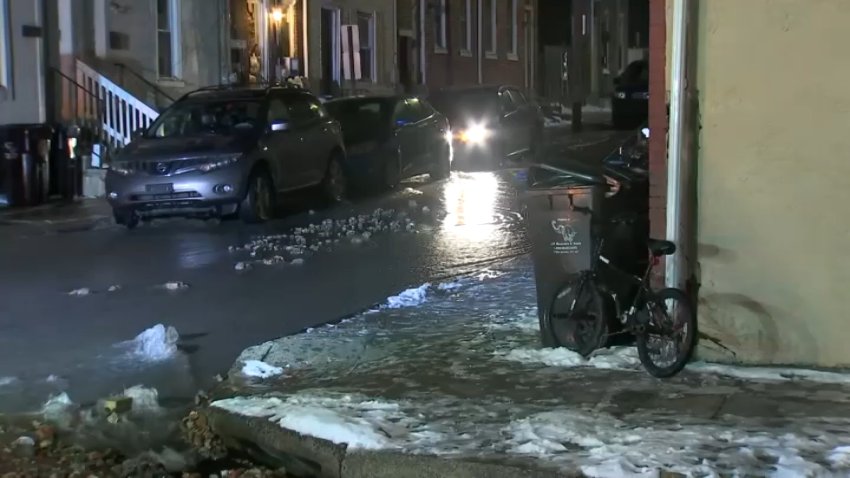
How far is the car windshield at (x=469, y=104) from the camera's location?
22438mm

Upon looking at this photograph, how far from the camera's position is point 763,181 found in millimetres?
6312

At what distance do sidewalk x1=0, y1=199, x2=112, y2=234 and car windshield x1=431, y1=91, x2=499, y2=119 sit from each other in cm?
793

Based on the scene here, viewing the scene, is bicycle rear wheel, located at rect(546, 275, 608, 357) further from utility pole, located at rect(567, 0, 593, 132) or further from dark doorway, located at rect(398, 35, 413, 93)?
utility pole, located at rect(567, 0, 593, 132)

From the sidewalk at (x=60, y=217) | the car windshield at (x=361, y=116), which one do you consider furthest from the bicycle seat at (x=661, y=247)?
the car windshield at (x=361, y=116)

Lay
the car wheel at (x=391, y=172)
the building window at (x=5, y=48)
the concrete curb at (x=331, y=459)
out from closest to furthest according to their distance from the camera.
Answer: the concrete curb at (x=331, y=459), the building window at (x=5, y=48), the car wheel at (x=391, y=172)

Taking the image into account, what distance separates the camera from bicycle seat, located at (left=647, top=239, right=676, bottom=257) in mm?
6215

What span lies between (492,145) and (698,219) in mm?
16050

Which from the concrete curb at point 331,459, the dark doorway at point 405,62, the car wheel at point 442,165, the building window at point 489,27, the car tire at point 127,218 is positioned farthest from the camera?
the building window at point 489,27

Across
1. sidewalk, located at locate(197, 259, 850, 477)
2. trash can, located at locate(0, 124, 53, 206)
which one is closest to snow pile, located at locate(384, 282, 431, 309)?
sidewalk, located at locate(197, 259, 850, 477)

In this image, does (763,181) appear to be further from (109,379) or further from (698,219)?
(109,379)

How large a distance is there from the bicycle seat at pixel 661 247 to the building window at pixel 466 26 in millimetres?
27854

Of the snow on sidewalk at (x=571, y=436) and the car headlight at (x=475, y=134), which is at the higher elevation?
the car headlight at (x=475, y=134)

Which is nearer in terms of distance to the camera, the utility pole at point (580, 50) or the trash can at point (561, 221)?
the trash can at point (561, 221)

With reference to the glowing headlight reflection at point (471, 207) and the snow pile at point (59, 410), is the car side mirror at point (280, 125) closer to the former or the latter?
the glowing headlight reflection at point (471, 207)
